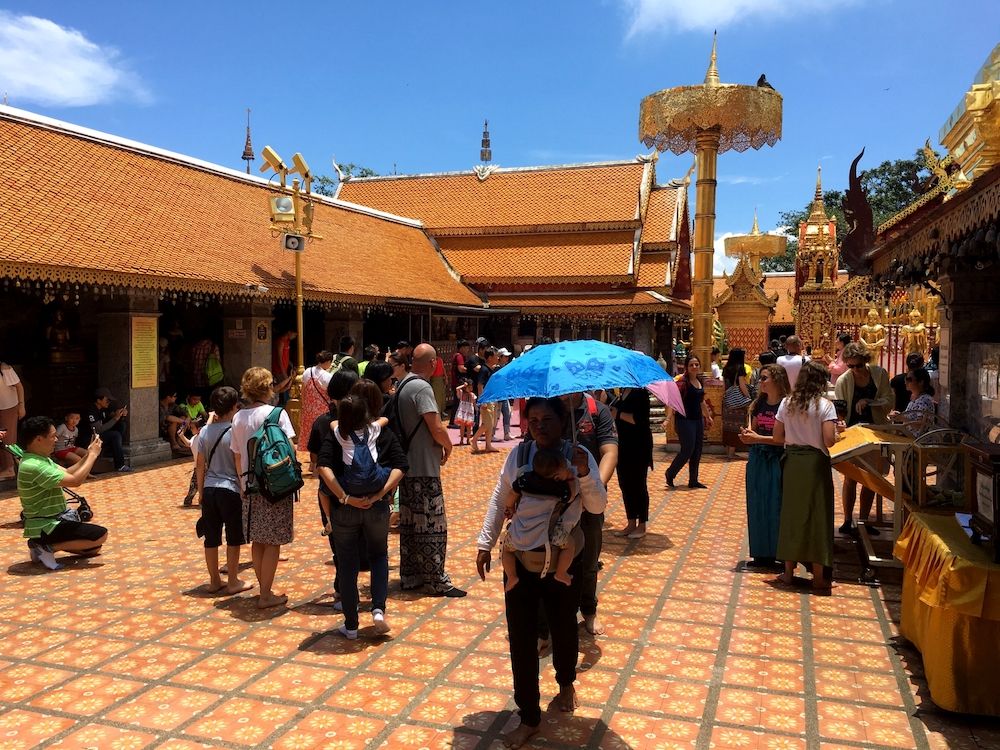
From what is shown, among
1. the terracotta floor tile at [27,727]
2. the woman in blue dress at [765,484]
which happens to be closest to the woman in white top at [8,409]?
the terracotta floor tile at [27,727]

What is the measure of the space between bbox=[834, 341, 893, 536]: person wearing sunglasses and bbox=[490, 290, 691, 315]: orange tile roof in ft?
44.8

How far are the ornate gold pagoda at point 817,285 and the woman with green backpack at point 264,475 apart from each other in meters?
15.2

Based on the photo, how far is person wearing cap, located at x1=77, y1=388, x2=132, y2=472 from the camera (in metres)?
9.54

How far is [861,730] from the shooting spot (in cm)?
342

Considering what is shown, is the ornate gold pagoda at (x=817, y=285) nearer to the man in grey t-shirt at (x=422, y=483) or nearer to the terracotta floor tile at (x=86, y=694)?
the man in grey t-shirt at (x=422, y=483)

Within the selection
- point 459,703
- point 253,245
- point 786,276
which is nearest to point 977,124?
point 459,703

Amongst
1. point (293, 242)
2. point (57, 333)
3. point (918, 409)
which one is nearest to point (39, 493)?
point (293, 242)

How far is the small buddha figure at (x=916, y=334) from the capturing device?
15.0 metres

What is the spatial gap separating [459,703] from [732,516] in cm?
473

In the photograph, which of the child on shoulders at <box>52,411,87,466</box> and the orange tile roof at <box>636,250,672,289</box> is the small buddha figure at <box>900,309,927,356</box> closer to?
the orange tile roof at <box>636,250,672,289</box>

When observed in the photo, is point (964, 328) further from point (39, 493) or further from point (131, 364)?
point (131, 364)

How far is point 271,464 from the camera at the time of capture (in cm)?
471

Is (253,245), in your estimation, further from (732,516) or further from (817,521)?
Answer: (817,521)

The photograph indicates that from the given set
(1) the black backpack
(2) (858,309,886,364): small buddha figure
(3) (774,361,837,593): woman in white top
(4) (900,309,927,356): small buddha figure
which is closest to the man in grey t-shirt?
(1) the black backpack
